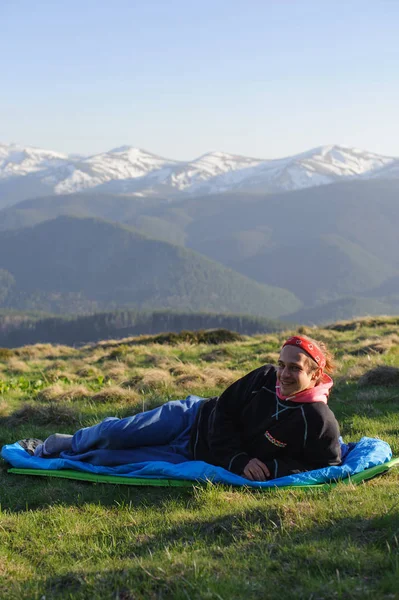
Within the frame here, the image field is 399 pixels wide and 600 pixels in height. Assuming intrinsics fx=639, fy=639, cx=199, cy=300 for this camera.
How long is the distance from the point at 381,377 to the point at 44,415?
6051mm

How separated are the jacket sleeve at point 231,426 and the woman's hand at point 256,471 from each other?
0.24 feet

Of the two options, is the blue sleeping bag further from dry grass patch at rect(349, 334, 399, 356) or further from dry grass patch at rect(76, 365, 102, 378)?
dry grass patch at rect(349, 334, 399, 356)

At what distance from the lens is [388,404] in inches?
397

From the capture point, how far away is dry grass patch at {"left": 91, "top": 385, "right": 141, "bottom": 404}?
11398 mm

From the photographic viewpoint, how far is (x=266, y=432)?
21.9 feet

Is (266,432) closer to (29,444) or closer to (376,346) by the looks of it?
(29,444)

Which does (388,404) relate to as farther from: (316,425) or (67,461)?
(67,461)

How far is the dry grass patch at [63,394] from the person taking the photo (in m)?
12.0

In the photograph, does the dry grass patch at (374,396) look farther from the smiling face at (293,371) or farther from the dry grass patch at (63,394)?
the dry grass patch at (63,394)

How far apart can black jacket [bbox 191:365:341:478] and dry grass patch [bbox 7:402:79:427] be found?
3724mm

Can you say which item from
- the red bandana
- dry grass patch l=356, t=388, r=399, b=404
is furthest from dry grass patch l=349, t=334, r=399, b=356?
the red bandana

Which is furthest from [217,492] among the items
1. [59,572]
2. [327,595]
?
[327,595]

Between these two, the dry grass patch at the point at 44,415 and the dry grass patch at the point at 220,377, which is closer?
the dry grass patch at the point at 44,415

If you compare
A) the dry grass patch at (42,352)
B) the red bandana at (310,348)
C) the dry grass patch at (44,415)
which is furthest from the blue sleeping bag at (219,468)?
the dry grass patch at (42,352)
